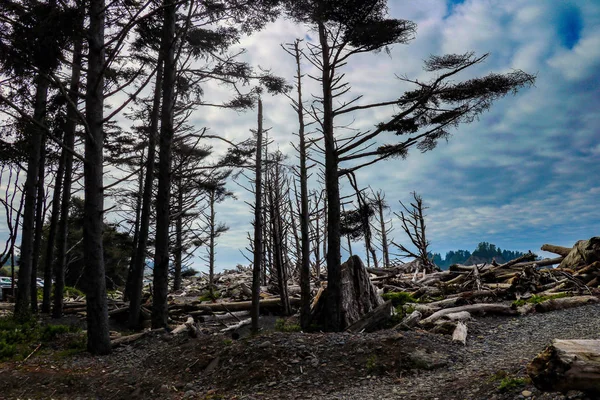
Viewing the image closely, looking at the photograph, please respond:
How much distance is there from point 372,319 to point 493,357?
3.29 m

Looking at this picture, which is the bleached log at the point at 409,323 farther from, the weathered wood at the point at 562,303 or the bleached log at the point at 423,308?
the weathered wood at the point at 562,303

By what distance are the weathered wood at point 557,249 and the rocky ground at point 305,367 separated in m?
8.58

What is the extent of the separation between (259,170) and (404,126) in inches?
199

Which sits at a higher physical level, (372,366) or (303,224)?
(303,224)

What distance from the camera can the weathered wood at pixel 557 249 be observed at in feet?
54.2

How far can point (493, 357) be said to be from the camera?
22.2 ft

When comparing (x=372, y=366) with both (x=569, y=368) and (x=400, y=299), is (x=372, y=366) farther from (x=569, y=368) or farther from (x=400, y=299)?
(x=400, y=299)

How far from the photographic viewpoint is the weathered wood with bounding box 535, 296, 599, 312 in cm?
1027

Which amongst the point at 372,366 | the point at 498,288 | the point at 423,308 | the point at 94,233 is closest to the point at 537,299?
the point at 498,288

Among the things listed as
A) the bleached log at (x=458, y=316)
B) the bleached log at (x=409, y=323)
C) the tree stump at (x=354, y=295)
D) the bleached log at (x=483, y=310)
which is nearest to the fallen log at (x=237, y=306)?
the tree stump at (x=354, y=295)

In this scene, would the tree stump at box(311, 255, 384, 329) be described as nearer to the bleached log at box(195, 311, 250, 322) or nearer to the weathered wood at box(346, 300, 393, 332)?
the weathered wood at box(346, 300, 393, 332)

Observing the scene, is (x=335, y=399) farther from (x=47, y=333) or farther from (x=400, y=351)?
(x=47, y=333)

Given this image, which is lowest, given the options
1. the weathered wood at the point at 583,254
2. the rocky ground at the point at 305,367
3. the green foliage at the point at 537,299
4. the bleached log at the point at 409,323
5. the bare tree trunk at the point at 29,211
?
the rocky ground at the point at 305,367

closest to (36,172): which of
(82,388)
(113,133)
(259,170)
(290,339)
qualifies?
(113,133)
